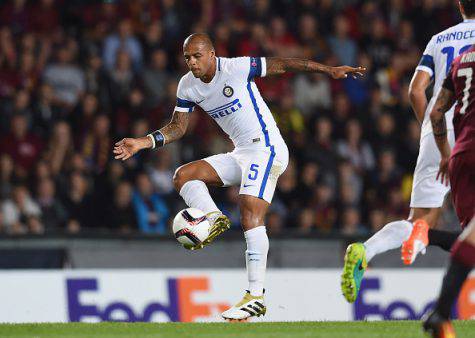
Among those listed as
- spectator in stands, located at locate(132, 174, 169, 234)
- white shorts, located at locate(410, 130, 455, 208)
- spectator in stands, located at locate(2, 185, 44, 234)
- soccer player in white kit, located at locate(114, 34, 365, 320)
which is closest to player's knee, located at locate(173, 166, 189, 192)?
soccer player in white kit, located at locate(114, 34, 365, 320)

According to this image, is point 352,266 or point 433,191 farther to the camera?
point 433,191

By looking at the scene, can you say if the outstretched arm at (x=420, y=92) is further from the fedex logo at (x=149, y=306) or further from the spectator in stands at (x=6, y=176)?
the spectator in stands at (x=6, y=176)

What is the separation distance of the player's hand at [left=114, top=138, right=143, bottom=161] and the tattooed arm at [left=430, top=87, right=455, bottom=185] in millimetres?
2288

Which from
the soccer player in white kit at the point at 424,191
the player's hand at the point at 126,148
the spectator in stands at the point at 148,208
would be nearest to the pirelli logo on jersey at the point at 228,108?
the player's hand at the point at 126,148

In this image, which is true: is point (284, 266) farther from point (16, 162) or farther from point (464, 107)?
point (464, 107)

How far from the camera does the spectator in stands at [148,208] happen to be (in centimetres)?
1249

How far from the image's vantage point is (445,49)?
8.21 m

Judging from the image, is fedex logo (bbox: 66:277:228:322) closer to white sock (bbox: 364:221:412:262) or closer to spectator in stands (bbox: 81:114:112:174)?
spectator in stands (bbox: 81:114:112:174)

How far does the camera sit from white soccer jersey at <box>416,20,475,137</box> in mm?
8141

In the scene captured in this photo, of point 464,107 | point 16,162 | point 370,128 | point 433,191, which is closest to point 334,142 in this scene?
point 370,128

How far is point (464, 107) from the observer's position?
21.7ft

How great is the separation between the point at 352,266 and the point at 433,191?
1.02 metres

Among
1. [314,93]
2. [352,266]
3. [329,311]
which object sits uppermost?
[314,93]

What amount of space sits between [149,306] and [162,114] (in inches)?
123
